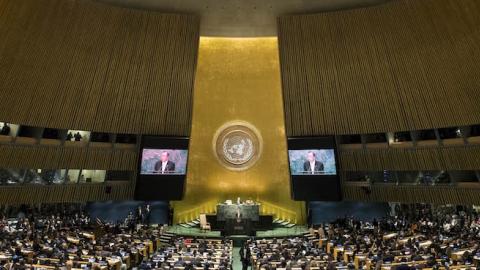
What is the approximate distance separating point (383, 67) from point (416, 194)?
6.06 meters

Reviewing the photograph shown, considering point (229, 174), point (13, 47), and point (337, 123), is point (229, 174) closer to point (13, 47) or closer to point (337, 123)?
point (337, 123)

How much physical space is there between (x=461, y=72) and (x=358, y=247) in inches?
325

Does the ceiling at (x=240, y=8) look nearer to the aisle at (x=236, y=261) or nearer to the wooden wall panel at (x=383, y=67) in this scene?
the wooden wall panel at (x=383, y=67)

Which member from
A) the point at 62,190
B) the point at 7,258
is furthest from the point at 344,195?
the point at 7,258

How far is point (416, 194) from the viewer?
62.4 ft

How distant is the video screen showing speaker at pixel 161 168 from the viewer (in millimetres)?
19578

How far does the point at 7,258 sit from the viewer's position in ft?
37.1

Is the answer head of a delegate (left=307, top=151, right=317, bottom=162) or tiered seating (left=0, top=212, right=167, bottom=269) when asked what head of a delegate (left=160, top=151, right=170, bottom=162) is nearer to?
tiered seating (left=0, top=212, right=167, bottom=269)

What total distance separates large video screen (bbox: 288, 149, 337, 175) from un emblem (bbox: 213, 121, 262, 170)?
4169mm

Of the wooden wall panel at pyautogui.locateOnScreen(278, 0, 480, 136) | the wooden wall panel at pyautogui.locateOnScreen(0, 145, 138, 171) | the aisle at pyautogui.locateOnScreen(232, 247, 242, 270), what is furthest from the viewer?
the wooden wall panel at pyautogui.locateOnScreen(0, 145, 138, 171)

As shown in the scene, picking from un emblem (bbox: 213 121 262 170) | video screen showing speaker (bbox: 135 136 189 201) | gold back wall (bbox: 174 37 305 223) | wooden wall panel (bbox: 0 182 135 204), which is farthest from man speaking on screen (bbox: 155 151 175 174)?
un emblem (bbox: 213 121 262 170)

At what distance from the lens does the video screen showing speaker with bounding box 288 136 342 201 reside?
1953 cm

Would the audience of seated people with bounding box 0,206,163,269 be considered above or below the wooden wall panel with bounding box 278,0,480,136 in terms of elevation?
below

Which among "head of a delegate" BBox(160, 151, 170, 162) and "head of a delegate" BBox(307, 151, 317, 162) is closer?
"head of a delegate" BBox(307, 151, 317, 162)
